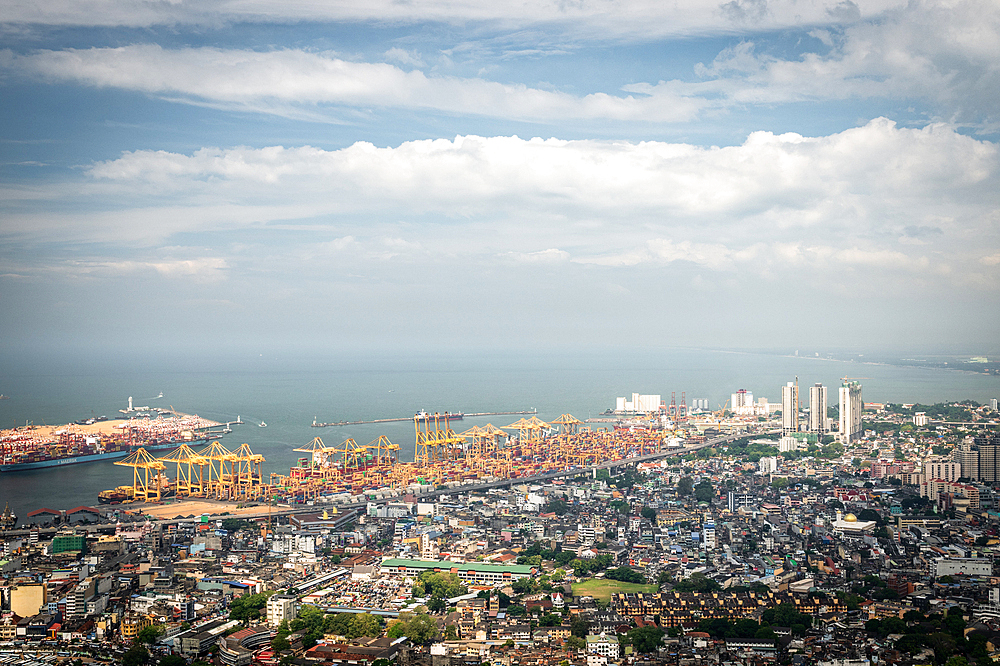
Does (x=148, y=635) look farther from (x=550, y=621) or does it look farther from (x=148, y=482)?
(x=148, y=482)

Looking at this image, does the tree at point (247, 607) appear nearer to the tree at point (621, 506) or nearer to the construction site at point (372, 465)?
the construction site at point (372, 465)

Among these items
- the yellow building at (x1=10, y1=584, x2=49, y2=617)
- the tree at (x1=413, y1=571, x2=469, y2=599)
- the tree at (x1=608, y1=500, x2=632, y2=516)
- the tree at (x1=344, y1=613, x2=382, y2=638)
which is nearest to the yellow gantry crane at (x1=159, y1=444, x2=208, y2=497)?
the yellow building at (x1=10, y1=584, x2=49, y2=617)

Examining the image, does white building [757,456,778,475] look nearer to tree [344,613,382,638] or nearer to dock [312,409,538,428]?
dock [312,409,538,428]

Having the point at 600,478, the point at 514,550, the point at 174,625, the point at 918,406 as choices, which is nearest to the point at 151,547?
the point at 174,625

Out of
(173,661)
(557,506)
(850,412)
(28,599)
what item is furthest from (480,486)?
(850,412)

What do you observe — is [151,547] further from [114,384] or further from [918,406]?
[114,384]

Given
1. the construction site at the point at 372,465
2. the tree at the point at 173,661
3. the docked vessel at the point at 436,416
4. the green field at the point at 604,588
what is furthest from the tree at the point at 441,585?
the docked vessel at the point at 436,416
